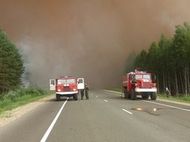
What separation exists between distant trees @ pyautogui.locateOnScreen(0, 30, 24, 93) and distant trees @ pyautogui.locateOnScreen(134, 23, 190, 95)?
1132 inches

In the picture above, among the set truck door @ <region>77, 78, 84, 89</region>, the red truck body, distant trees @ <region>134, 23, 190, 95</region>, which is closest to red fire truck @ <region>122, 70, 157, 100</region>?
truck door @ <region>77, 78, 84, 89</region>

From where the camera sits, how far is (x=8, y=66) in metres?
93.2

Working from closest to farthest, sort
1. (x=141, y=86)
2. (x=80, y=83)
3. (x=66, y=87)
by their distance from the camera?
1. (x=141, y=86)
2. (x=66, y=87)
3. (x=80, y=83)

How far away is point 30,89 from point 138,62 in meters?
46.1

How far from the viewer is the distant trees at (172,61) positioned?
264 feet

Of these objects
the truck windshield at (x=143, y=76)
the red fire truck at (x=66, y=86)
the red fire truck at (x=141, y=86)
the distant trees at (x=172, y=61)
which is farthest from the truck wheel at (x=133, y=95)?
the distant trees at (x=172, y=61)

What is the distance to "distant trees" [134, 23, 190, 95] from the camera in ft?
264

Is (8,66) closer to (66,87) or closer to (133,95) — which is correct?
(66,87)

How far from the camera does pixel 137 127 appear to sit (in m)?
18.9

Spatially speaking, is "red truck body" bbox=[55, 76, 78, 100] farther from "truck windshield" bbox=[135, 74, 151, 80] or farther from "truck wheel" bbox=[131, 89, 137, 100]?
"truck windshield" bbox=[135, 74, 151, 80]

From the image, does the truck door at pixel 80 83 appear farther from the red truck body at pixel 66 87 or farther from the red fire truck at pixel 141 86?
the red fire truck at pixel 141 86

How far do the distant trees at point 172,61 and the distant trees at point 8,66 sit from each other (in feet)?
94.3

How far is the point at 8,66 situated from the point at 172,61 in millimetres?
30547

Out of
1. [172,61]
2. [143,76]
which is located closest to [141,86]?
[143,76]
